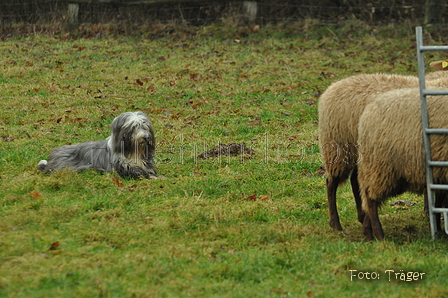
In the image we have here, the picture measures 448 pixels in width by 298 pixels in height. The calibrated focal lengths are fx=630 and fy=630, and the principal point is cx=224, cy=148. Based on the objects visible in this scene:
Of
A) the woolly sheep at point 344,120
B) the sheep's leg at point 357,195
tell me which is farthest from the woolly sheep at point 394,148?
the sheep's leg at point 357,195

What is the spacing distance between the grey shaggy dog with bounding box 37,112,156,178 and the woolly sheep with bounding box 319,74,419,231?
2.61 metres

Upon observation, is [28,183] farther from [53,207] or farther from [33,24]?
[33,24]

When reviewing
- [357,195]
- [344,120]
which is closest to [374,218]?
[357,195]

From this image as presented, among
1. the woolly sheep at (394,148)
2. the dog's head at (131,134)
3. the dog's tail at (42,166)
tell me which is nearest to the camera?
the woolly sheep at (394,148)

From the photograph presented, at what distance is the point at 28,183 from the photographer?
7414mm

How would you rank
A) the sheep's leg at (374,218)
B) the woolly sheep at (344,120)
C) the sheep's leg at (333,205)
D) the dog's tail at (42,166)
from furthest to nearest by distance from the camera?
1. the dog's tail at (42,166)
2. the sheep's leg at (333,205)
3. the woolly sheep at (344,120)
4. the sheep's leg at (374,218)

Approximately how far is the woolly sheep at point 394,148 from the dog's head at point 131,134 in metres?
3.19

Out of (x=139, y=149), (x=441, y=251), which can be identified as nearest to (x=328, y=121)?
(x=441, y=251)

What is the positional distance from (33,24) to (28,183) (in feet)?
39.7

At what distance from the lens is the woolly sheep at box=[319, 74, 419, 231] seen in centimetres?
637

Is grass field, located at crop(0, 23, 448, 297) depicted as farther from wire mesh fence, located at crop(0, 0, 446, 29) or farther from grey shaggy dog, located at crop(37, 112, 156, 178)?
wire mesh fence, located at crop(0, 0, 446, 29)

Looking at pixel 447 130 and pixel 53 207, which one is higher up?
pixel 447 130

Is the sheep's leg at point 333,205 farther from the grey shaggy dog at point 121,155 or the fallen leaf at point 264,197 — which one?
the grey shaggy dog at point 121,155

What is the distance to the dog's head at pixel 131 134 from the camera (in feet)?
26.8
